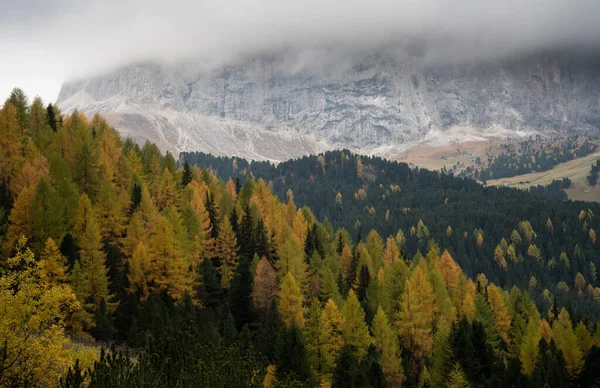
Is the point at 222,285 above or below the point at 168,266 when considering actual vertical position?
below

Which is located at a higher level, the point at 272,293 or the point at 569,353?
the point at 272,293

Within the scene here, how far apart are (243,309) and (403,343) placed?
24309 mm

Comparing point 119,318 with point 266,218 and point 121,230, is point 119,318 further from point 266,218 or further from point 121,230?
point 266,218

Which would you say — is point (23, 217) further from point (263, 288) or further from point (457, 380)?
point (457, 380)

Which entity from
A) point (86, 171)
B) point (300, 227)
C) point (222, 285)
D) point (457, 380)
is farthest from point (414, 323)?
point (86, 171)

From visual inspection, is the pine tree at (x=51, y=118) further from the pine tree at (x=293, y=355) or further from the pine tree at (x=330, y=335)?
the pine tree at (x=293, y=355)

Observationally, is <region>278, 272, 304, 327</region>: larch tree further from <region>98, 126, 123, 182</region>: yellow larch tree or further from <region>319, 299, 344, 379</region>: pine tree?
<region>98, 126, 123, 182</region>: yellow larch tree

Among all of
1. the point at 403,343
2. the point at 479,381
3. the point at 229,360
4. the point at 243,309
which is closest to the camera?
the point at 229,360

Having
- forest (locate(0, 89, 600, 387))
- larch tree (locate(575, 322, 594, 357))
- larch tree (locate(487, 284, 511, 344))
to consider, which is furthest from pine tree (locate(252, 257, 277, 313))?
larch tree (locate(575, 322, 594, 357))

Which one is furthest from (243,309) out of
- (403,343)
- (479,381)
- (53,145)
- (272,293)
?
(53,145)

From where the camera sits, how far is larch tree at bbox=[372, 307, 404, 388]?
70.8 m

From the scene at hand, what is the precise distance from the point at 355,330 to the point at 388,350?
4.90m

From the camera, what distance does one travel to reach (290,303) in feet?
242

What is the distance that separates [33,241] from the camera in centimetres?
5878
